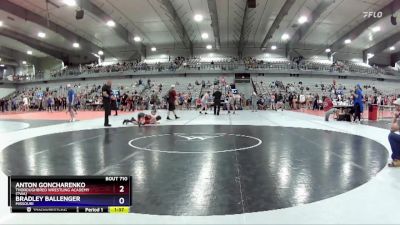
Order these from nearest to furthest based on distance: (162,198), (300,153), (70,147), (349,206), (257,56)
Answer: (349,206), (162,198), (300,153), (70,147), (257,56)

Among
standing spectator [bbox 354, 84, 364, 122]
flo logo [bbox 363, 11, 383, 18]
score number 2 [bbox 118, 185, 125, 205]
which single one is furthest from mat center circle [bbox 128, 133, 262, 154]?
flo logo [bbox 363, 11, 383, 18]

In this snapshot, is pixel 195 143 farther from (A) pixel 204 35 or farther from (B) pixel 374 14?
(A) pixel 204 35

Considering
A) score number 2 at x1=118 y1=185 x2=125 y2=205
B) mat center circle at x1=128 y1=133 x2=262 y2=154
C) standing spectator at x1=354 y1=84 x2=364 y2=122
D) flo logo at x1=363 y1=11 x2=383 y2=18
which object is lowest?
mat center circle at x1=128 y1=133 x2=262 y2=154

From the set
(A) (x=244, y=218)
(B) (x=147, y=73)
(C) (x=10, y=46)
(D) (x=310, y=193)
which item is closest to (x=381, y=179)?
(D) (x=310, y=193)

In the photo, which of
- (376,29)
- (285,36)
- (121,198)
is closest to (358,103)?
(121,198)

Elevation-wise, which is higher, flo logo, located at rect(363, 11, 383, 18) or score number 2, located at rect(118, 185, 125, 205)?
flo logo, located at rect(363, 11, 383, 18)

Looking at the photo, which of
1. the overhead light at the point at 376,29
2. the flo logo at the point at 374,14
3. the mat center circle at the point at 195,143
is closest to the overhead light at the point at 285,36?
the overhead light at the point at 376,29

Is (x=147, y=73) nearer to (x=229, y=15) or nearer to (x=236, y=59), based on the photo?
(x=236, y=59)

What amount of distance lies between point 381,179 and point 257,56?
37062mm

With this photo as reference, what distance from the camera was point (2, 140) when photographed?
8.20 metres

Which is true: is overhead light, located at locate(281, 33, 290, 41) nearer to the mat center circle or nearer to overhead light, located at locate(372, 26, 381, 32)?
overhead light, located at locate(372, 26, 381, 32)
